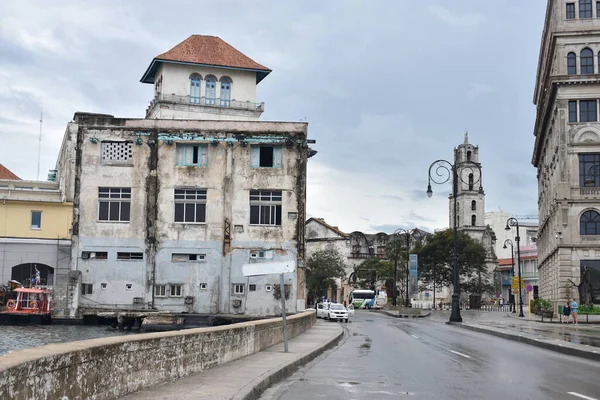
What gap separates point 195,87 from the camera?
6919cm

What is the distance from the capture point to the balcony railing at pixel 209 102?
67.4 m

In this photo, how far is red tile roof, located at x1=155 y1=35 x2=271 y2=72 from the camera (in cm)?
6856

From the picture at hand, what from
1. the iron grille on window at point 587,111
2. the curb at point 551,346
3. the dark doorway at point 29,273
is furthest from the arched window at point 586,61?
the dark doorway at point 29,273

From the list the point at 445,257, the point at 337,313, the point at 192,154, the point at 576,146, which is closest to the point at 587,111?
the point at 576,146

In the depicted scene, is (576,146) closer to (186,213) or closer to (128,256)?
(186,213)

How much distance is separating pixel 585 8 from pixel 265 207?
29648 millimetres

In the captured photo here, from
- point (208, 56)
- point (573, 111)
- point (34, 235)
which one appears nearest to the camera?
point (573, 111)

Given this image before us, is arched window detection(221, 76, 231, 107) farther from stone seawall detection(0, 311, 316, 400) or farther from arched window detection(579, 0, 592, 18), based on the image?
stone seawall detection(0, 311, 316, 400)

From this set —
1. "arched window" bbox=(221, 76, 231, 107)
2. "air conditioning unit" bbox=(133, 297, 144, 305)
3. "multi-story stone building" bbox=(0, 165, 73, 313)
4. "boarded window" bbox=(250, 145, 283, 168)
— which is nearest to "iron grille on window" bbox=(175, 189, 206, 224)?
"boarded window" bbox=(250, 145, 283, 168)

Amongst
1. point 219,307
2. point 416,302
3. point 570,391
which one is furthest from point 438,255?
point 570,391

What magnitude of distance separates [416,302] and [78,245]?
80507 mm

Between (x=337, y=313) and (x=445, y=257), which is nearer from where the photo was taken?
(x=337, y=313)

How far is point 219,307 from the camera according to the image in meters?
54.1

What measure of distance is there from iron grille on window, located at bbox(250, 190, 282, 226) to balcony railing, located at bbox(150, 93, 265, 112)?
16412 mm
